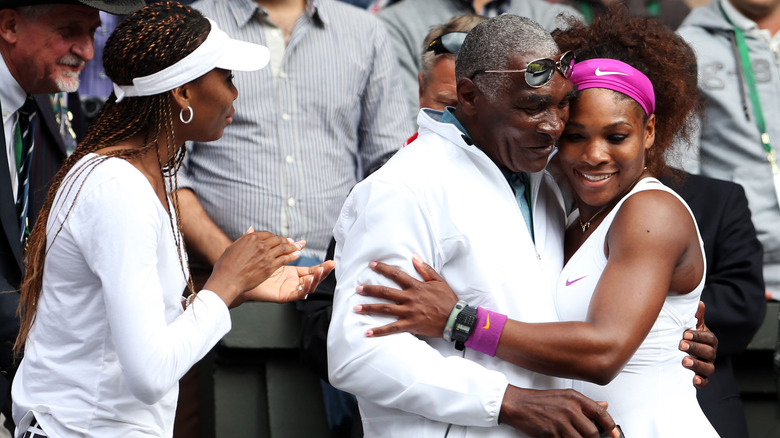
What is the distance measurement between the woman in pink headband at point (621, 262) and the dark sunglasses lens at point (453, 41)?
0.77 meters

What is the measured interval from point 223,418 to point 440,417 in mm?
1752

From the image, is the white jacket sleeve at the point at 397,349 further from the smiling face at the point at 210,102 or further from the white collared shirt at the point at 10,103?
the white collared shirt at the point at 10,103

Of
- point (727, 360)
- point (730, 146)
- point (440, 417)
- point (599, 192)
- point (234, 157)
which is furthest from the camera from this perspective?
point (730, 146)

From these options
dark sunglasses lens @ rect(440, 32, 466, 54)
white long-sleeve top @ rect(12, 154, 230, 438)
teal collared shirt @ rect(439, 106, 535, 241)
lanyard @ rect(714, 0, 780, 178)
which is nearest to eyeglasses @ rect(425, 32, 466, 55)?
dark sunglasses lens @ rect(440, 32, 466, 54)

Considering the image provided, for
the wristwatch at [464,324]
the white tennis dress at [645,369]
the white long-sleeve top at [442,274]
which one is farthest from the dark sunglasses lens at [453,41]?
the wristwatch at [464,324]

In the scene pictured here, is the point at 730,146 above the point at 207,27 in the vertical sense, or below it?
below

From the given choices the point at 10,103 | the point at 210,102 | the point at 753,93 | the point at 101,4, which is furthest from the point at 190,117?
the point at 753,93

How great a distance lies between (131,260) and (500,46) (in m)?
1.17

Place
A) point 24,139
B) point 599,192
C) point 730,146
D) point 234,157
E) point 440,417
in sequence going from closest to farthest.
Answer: point 440,417 < point 599,192 < point 24,139 < point 234,157 < point 730,146

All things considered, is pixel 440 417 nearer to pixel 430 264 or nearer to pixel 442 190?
pixel 430 264

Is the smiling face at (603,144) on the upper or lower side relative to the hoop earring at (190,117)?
lower

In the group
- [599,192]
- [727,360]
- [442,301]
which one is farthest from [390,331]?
[727,360]

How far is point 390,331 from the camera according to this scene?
2.56 metres

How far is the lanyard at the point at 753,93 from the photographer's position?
4.81m
